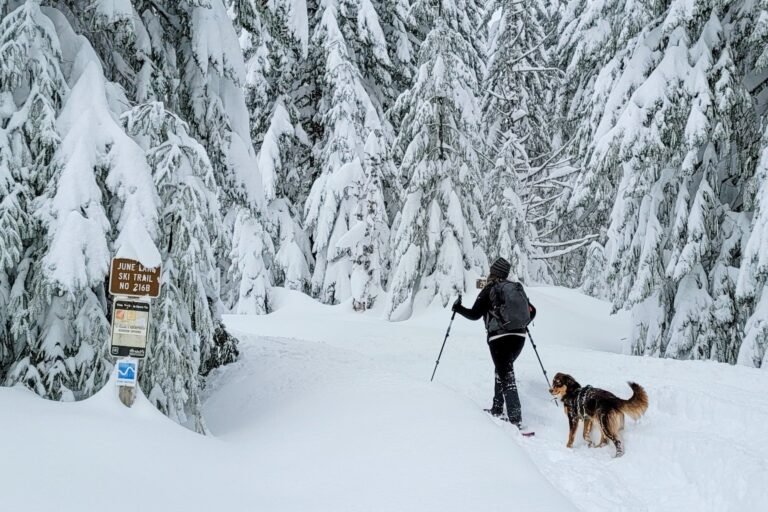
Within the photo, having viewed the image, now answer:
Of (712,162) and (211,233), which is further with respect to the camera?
(712,162)

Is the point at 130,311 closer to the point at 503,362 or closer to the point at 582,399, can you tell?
the point at 503,362

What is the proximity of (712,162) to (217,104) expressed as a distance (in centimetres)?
864

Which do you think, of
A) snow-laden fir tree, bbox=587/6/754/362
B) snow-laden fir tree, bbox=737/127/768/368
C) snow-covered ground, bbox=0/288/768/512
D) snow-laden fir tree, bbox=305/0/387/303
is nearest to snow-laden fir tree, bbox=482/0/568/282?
snow-laden fir tree, bbox=305/0/387/303

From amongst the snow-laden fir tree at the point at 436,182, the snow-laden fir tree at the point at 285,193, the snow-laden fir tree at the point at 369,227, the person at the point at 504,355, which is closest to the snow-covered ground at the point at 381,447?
the person at the point at 504,355

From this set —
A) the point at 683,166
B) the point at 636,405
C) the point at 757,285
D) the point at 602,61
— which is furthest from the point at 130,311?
the point at 602,61

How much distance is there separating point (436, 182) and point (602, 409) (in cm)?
1071

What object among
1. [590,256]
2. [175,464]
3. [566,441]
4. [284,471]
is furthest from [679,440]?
[590,256]

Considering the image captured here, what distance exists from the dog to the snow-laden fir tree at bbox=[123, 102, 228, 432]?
12.3 feet

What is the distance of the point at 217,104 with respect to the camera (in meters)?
7.15

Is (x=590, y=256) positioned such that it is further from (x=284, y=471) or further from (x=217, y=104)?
(x=284, y=471)

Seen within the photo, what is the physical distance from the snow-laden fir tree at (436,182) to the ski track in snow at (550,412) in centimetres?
515

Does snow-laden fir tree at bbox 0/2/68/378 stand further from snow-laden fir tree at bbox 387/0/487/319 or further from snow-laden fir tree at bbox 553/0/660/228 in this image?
snow-laden fir tree at bbox 387/0/487/319

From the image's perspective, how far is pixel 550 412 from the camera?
7.26 meters

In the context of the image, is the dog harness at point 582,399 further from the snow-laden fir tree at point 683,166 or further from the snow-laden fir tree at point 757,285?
the snow-laden fir tree at point 683,166
